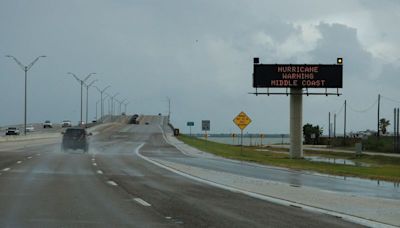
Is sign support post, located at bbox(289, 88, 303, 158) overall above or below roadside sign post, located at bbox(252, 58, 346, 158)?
below

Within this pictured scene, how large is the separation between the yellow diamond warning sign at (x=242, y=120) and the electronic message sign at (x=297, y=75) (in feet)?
9.25

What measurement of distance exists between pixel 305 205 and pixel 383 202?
2.56 metres

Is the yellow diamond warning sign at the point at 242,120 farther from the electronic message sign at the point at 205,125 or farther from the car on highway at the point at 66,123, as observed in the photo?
the car on highway at the point at 66,123

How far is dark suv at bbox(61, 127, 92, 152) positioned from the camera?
54.3m

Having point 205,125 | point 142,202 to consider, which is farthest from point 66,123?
point 142,202

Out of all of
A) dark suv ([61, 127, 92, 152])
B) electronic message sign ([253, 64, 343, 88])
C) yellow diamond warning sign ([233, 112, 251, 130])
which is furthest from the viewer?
electronic message sign ([253, 64, 343, 88])

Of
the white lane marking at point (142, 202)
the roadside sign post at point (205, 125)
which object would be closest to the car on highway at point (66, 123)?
the roadside sign post at point (205, 125)

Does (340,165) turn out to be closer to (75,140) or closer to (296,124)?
(296,124)

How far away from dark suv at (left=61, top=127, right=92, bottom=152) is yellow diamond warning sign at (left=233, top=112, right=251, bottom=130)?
1283 cm

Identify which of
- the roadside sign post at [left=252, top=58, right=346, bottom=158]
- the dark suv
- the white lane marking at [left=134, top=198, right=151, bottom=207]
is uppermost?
the roadside sign post at [left=252, top=58, right=346, bottom=158]

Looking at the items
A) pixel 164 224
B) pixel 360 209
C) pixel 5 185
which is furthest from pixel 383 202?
pixel 5 185

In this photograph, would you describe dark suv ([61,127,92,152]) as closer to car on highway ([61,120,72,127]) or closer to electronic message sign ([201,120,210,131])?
electronic message sign ([201,120,210,131])

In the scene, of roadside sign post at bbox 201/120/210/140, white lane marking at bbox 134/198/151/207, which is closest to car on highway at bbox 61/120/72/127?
roadside sign post at bbox 201/120/210/140

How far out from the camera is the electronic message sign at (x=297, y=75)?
56812mm
